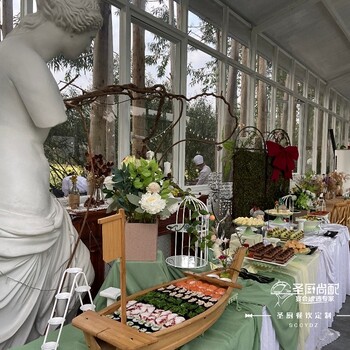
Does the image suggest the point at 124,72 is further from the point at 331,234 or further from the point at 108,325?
the point at 108,325

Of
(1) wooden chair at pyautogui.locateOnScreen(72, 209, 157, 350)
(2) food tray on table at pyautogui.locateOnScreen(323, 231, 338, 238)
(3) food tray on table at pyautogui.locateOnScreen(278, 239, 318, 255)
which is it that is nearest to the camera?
(1) wooden chair at pyautogui.locateOnScreen(72, 209, 157, 350)

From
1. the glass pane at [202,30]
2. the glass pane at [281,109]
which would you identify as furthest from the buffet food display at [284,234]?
the glass pane at [281,109]

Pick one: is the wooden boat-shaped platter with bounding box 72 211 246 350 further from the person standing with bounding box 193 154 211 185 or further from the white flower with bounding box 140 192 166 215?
the person standing with bounding box 193 154 211 185

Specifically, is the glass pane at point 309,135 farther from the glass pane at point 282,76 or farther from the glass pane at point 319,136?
the glass pane at point 282,76

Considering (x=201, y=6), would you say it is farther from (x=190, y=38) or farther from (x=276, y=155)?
(x=276, y=155)

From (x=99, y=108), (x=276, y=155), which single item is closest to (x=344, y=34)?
(x=276, y=155)

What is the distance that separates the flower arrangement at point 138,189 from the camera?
1229 millimetres

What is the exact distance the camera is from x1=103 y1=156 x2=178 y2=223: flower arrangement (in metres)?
1.23

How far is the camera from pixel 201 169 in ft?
12.5

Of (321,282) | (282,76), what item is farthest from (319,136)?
(321,282)

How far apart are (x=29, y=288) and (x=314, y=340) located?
169 cm

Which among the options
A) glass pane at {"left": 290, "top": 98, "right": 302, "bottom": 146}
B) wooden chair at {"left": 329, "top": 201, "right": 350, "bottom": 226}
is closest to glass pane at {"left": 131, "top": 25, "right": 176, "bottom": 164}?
wooden chair at {"left": 329, "top": 201, "right": 350, "bottom": 226}

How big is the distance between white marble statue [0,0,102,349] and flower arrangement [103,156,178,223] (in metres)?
0.25

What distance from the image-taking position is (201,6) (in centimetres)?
366
